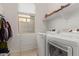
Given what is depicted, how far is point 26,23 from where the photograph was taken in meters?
1.18

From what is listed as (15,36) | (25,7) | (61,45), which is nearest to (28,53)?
(15,36)

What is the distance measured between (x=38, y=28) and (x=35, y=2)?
25cm

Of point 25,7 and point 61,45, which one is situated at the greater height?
point 25,7

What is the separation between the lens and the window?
1180 mm

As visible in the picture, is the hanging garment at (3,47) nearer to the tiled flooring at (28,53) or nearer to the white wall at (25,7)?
the tiled flooring at (28,53)

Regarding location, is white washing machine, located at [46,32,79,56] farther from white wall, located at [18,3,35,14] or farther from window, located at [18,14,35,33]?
white wall, located at [18,3,35,14]

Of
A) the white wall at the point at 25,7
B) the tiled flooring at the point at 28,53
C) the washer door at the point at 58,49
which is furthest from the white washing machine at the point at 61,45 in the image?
the white wall at the point at 25,7

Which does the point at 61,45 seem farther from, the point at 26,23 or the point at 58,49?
the point at 26,23

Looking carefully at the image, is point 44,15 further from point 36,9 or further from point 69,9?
point 69,9

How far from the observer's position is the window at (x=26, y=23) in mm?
1180

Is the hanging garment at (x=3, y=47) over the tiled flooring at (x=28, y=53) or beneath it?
over

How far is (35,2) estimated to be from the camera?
46.7 inches

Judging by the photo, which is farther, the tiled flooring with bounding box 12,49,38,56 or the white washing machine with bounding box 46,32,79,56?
the tiled flooring with bounding box 12,49,38,56

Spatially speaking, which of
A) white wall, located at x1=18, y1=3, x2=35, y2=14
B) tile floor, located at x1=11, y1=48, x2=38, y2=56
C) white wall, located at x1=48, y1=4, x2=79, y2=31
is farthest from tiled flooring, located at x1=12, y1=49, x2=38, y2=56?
white wall, located at x1=18, y1=3, x2=35, y2=14
